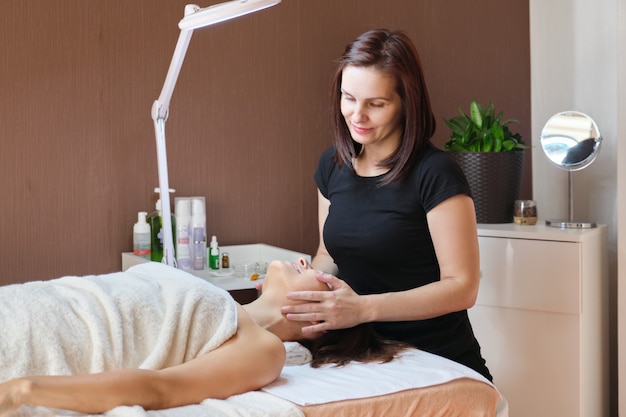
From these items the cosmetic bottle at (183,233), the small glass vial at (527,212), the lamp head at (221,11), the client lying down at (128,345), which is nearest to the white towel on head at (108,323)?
the client lying down at (128,345)

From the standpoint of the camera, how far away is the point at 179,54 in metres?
2.18

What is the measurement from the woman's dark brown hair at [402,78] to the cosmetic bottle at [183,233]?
899 mm

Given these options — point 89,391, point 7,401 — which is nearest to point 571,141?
point 89,391

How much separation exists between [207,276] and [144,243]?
234mm

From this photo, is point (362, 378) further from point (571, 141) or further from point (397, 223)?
point (571, 141)

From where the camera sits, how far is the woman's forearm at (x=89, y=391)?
1154 millimetres

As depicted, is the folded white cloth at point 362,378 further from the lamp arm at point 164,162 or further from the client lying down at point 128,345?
the lamp arm at point 164,162

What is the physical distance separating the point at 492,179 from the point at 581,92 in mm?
562

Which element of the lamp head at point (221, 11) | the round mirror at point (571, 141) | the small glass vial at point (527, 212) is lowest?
the small glass vial at point (527, 212)

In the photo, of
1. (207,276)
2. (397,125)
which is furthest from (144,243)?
(397,125)

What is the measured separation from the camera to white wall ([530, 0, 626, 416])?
A: 2.72 m

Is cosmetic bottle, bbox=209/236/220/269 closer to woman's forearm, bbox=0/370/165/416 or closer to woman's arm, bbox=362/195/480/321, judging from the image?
woman's arm, bbox=362/195/480/321

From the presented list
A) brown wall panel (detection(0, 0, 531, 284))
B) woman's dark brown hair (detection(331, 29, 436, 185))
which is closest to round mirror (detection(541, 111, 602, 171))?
brown wall panel (detection(0, 0, 531, 284))

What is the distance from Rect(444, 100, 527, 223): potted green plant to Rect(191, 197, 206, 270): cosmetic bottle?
34.1 inches
